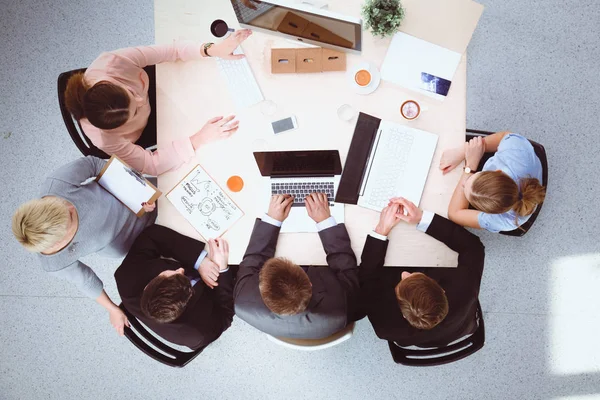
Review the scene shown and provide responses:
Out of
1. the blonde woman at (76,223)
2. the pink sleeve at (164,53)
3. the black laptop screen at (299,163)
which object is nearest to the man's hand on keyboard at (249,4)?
the pink sleeve at (164,53)

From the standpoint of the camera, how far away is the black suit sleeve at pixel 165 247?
175 cm

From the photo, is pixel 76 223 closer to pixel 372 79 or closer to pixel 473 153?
pixel 372 79

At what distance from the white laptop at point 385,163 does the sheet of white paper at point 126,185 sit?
2.73 ft

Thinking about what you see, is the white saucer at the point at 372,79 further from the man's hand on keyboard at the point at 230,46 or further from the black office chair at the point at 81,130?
the black office chair at the point at 81,130

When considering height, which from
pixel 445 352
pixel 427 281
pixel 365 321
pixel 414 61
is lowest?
pixel 365 321

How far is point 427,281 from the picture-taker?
155 cm

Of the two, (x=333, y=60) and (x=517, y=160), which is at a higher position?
(x=333, y=60)

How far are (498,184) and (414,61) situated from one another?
Result: 0.62 meters

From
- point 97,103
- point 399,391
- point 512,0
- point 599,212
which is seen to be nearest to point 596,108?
point 599,212

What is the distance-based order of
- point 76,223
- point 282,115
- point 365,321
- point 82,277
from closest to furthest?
point 76,223, point 282,115, point 82,277, point 365,321

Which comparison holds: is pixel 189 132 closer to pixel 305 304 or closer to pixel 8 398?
pixel 305 304

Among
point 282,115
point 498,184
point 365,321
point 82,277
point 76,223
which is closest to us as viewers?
point 498,184

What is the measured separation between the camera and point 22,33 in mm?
2582

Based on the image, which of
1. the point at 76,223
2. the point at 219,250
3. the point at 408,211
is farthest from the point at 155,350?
the point at 408,211
